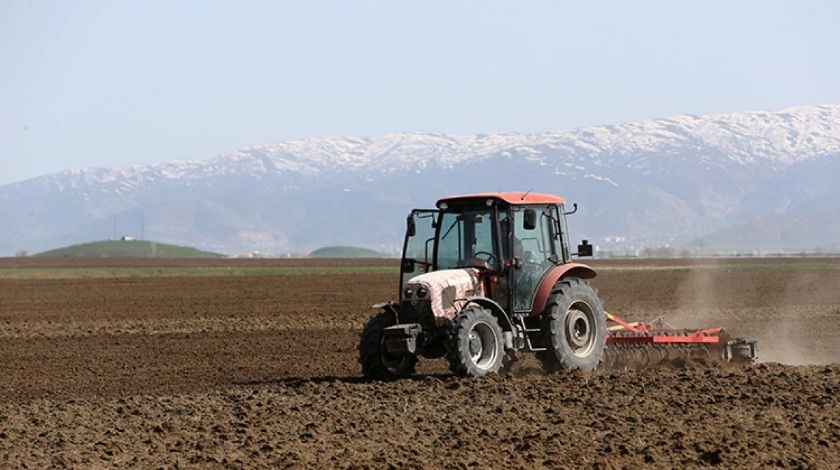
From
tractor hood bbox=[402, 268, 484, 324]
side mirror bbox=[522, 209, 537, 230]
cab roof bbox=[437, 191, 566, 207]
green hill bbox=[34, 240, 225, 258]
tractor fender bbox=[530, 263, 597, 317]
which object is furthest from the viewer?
green hill bbox=[34, 240, 225, 258]

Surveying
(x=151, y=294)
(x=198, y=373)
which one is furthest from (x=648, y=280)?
(x=198, y=373)

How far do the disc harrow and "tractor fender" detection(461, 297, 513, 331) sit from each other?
1.93 meters

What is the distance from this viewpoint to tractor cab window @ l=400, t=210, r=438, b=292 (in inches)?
685

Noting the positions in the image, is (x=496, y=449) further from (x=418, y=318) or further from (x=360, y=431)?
(x=418, y=318)

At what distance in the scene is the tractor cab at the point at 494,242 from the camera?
16.9 meters

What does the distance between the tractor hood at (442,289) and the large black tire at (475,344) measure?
0.26 metres

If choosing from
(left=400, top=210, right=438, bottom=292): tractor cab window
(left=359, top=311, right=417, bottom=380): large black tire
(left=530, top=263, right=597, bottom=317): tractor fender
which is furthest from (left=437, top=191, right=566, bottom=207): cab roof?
(left=359, top=311, right=417, bottom=380): large black tire

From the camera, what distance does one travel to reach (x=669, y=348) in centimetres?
1838

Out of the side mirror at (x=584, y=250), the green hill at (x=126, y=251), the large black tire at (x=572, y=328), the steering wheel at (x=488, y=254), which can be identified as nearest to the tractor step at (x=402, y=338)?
the steering wheel at (x=488, y=254)

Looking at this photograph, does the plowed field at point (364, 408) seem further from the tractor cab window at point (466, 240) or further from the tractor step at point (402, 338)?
the tractor cab window at point (466, 240)

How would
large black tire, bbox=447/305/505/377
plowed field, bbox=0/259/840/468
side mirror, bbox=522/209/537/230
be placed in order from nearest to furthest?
plowed field, bbox=0/259/840/468 < large black tire, bbox=447/305/505/377 < side mirror, bbox=522/209/537/230

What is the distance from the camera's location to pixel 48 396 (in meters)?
17.4

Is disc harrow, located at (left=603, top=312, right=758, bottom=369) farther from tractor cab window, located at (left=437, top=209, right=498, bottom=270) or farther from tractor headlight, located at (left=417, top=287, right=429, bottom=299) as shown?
tractor headlight, located at (left=417, top=287, right=429, bottom=299)

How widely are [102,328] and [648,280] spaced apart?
87.9 feet
